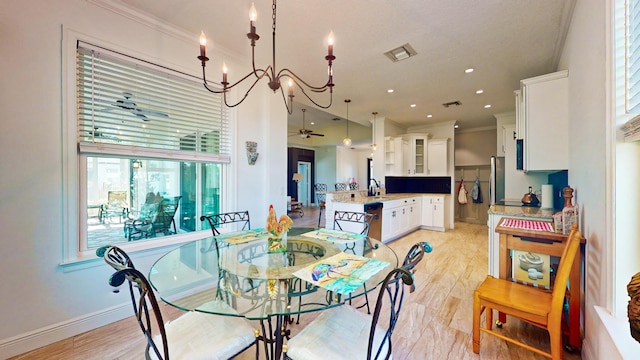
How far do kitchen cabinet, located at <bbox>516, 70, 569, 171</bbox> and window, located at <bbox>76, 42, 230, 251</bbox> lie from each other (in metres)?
3.32

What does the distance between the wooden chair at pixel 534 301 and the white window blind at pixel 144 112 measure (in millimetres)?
2804

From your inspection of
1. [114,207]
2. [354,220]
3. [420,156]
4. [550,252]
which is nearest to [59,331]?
[114,207]

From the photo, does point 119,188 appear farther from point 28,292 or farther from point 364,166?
point 364,166

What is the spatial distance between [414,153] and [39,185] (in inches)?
245

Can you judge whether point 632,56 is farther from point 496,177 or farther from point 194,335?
point 496,177

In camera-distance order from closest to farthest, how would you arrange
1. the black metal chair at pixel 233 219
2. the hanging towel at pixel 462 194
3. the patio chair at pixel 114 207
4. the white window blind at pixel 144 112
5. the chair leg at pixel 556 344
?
the chair leg at pixel 556 344, the white window blind at pixel 144 112, the patio chair at pixel 114 207, the black metal chair at pixel 233 219, the hanging towel at pixel 462 194

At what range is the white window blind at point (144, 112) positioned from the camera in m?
2.01

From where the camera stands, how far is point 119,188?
88.4 inches

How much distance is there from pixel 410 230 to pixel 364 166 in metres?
5.75

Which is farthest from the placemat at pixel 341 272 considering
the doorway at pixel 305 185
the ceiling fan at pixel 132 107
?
the doorway at pixel 305 185

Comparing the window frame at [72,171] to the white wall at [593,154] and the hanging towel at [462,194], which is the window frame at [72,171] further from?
the hanging towel at [462,194]

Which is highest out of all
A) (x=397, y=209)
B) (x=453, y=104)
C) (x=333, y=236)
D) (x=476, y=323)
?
(x=453, y=104)

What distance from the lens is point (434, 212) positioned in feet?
18.9

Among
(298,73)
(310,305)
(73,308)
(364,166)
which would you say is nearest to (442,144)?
(298,73)
